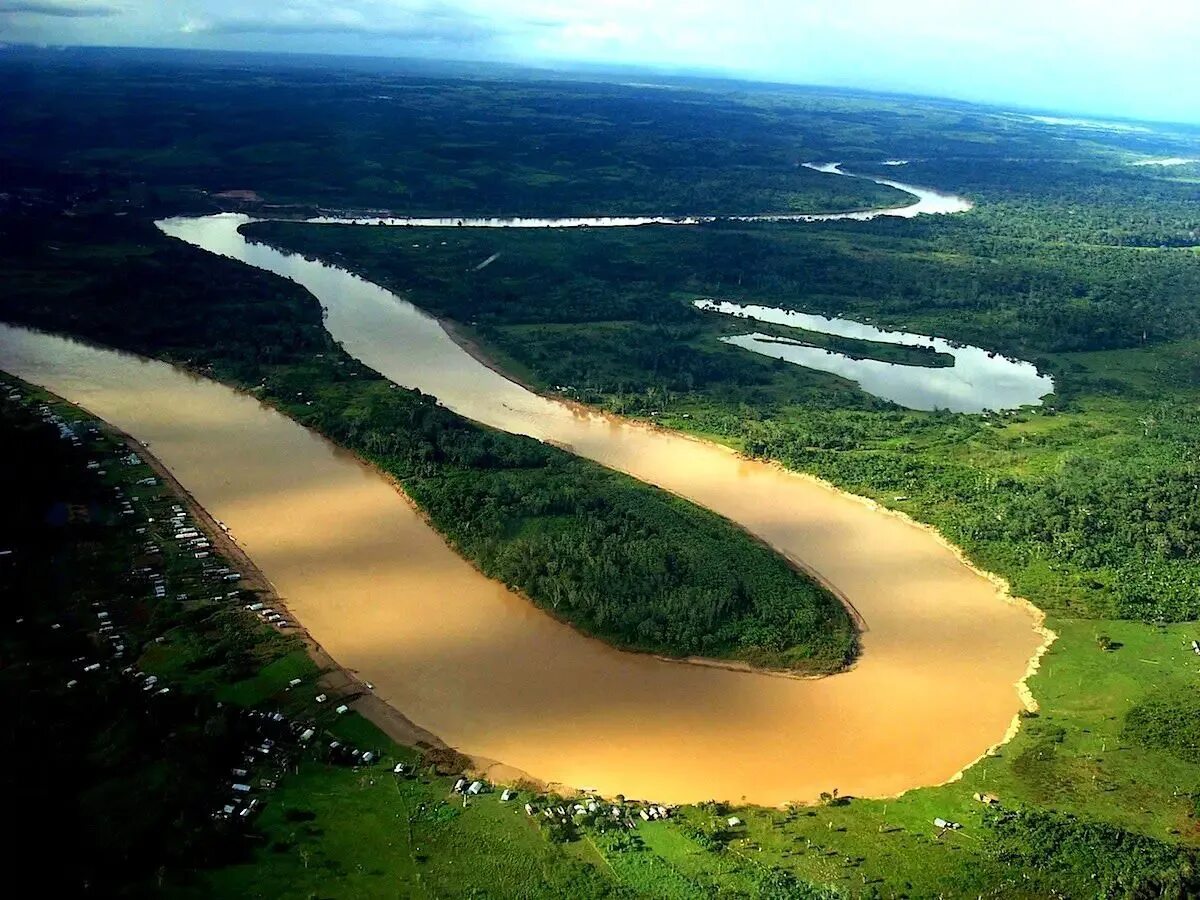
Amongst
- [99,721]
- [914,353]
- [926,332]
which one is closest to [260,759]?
[99,721]

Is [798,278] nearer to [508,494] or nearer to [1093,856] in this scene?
[508,494]

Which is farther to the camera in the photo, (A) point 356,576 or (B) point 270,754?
(A) point 356,576

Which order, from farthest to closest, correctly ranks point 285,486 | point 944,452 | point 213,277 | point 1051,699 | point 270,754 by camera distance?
point 213,277 → point 944,452 → point 285,486 → point 1051,699 → point 270,754

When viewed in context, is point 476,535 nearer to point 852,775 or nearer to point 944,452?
point 852,775

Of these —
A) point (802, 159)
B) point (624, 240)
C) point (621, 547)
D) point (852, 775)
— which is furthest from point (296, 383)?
point (802, 159)

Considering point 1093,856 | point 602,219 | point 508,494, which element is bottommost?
point 1093,856
